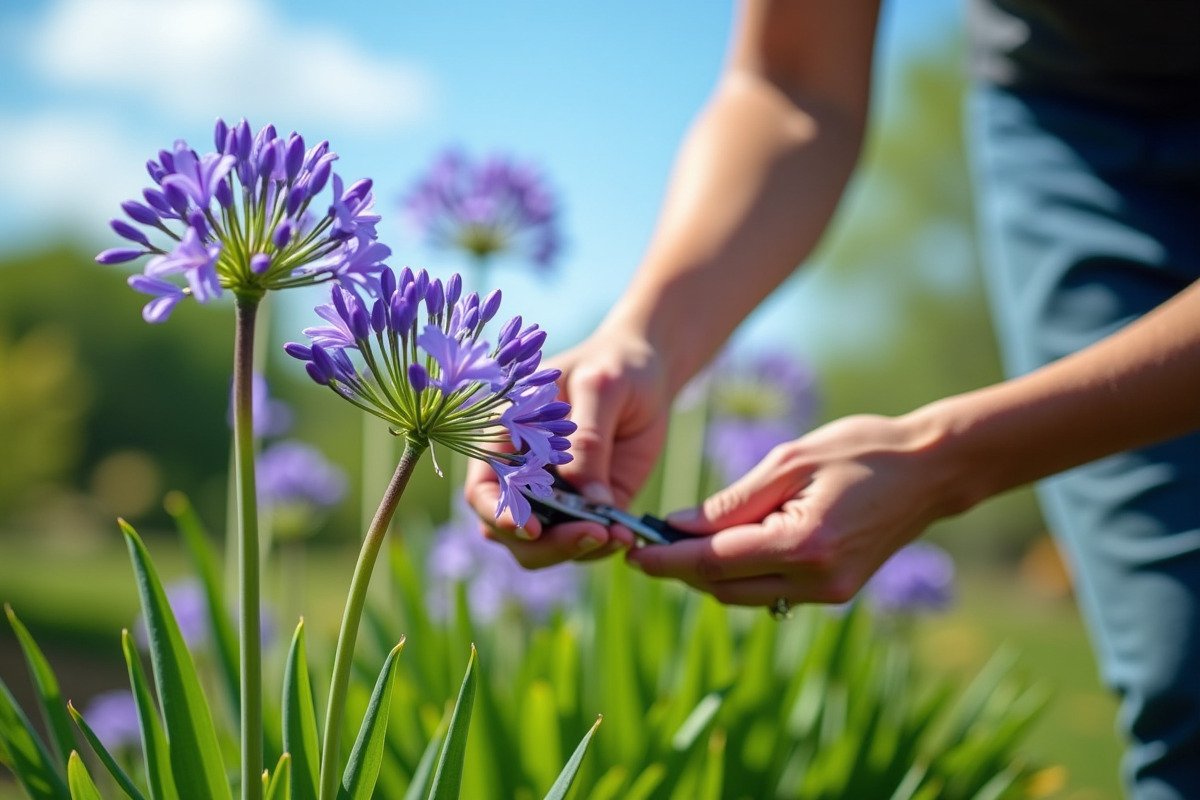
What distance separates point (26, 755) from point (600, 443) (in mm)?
609

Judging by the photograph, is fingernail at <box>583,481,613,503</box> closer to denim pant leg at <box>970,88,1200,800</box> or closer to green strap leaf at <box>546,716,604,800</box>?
green strap leaf at <box>546,716,604,800</box>

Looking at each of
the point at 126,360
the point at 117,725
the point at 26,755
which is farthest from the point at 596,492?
the point at 126,360

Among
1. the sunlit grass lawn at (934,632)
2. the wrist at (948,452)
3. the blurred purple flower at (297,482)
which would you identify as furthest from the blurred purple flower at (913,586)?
the wrist at (948,452)

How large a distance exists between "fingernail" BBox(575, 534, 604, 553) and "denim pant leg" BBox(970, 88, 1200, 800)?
784 mm

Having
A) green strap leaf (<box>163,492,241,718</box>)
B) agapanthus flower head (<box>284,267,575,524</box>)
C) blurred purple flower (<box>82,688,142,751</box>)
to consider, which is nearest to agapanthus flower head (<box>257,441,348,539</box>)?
blurred purple flower (<box>82,688,142,751</box>)

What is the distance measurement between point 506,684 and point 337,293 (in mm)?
1585

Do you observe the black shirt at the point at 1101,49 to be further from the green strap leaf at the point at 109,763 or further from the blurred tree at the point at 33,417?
the blurred tree at the point at 33,417

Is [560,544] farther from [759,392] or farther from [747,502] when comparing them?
[759,392]

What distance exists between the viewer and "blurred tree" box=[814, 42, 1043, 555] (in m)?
13.8

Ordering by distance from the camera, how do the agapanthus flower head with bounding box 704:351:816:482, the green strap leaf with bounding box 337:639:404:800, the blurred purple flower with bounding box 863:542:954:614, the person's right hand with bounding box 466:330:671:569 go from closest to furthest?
1. the green strap leaf with bounding box 337:639:404:800
2. the person's right hand with bounding box 466:330:671:569
3. the blurred purple flower with bounding box 863:542:954:614
4. the agapanthus flower head with bounding box 704:351:816:482

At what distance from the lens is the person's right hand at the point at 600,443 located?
1057 mm

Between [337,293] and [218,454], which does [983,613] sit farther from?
[218,454]

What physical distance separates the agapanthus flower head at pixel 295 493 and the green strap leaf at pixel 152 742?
5.42 feet

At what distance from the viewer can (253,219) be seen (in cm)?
68
